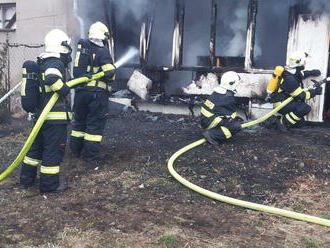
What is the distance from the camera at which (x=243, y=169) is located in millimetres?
5484

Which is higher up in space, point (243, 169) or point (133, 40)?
point (133, 40)

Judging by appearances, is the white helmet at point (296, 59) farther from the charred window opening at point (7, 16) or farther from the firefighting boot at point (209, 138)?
the charred window opening at point (7, 16)

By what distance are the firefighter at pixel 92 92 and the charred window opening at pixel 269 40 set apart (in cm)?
499

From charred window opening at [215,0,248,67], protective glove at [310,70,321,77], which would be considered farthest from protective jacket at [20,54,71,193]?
protective glove at [310,70,321,77]

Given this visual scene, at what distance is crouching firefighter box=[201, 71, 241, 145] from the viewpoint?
6270 millimetres

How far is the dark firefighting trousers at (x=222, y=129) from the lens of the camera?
638cm

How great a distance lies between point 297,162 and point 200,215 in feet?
7.79

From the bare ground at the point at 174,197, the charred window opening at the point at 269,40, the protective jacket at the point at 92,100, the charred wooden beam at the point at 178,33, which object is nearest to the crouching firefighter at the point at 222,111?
the bare ground at the point at 174,197

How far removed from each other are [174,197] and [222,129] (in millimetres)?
2207

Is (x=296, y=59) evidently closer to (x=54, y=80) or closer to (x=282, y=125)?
(x=282, y=125)

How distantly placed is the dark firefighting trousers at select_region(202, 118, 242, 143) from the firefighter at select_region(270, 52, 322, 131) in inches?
62.9

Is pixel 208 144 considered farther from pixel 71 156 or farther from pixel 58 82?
pixel 58 82

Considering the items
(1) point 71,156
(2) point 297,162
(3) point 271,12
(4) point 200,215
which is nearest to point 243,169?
(2) point 297,162

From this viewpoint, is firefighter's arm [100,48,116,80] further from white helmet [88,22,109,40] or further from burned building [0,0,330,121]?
burned building [0,0,330,121]
